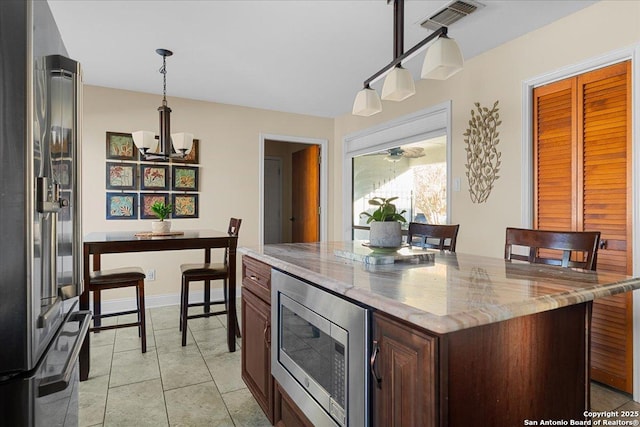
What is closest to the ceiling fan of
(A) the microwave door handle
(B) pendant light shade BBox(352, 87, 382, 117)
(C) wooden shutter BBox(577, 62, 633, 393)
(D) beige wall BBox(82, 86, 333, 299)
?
(D) beige wall BBox(82, 86, 333, 299)

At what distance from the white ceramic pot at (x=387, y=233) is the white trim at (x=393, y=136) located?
191 cm


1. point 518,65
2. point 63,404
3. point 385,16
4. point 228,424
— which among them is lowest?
point 228,424

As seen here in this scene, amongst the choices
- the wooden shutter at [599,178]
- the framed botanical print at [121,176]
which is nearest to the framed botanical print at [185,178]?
the framed botanical print at [121,176]

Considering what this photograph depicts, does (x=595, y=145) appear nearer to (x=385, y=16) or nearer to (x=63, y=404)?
(x=385, y=16)

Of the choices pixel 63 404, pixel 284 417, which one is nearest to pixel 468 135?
pixel 284 417

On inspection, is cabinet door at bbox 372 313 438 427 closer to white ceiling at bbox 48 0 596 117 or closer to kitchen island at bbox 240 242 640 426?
kitchen island at bbox 240 242 640 426

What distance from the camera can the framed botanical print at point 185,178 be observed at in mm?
4137

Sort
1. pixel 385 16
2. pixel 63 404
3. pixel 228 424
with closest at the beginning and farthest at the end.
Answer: pixel 63 404
pixel 228 424
pixel 385 16

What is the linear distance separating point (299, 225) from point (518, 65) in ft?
13.0

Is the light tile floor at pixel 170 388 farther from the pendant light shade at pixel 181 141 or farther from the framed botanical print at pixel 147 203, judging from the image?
the pendant light shade at pixel 181 141

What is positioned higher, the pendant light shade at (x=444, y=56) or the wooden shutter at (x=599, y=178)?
the pendant light shade at (x=444, y=56)

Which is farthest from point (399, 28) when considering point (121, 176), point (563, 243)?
point (121, 176)

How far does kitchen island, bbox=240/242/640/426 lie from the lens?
84 cm

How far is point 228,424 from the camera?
1.86 meters
